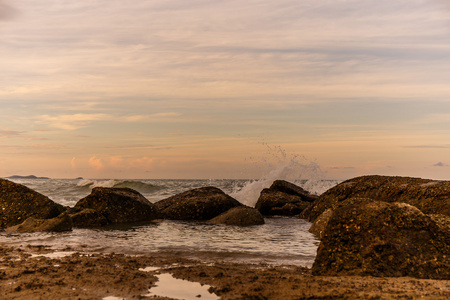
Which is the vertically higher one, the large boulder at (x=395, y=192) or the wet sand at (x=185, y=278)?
the large boulder at (x=395, y=192)

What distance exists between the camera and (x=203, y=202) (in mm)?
12906

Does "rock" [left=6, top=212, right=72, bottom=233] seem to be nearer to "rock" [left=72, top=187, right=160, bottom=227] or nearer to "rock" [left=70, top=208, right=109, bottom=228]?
"rock" [left=70, top=208, right=109, bottom=228]

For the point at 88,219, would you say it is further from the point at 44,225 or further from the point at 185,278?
the point at 185,278

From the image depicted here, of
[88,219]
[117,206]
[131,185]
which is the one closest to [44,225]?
[88,219]

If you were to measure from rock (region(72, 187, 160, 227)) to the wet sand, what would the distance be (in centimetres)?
525

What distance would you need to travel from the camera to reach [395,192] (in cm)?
1029

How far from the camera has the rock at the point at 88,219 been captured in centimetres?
1082

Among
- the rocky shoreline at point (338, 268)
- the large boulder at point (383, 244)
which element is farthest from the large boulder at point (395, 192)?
the large boulder at point (383, 244)

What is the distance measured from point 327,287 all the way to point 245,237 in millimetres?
4701

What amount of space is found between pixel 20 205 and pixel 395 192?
9.56 meters

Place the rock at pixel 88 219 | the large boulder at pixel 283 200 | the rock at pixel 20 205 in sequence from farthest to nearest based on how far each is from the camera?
the large boulder at pixel 283 200 → the rock at pixel 88 219 → the rock at pixel 20 205

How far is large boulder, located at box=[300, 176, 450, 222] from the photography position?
355 inches

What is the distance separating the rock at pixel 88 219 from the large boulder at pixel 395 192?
6.06 m

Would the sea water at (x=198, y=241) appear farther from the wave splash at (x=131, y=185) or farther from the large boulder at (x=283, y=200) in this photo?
the wave splash at (x=131, y=185)
